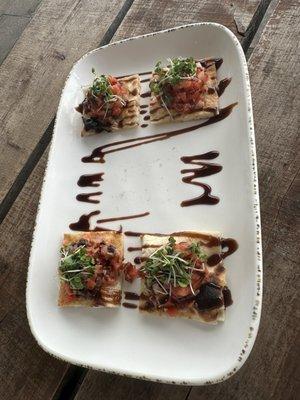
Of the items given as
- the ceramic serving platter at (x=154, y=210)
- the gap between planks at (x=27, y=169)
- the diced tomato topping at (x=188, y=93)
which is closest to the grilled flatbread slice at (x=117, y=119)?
the ceramic serving platter at (x=154, y=210)

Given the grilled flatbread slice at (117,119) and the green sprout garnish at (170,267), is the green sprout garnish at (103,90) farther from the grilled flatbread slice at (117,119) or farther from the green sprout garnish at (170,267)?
the green sprout garnish at (170,267)

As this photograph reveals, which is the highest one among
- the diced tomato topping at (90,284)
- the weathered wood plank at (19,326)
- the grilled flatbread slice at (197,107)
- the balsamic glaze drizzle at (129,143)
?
the grilled flatbread slice at (197,107)

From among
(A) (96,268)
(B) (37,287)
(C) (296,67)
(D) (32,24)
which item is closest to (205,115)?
(C) (296,67)

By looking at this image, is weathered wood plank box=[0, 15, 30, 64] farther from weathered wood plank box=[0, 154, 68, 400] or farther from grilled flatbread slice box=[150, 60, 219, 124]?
grilled flatbread slice box=[150, 60, 219, 124]

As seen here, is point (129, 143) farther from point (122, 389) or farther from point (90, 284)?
point (122, 389)

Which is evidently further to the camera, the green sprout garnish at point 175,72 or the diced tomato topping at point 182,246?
the green sprout garnish at point 175,72

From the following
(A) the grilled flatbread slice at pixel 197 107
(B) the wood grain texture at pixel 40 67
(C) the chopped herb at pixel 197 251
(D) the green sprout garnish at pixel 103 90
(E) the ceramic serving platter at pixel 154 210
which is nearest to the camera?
(E) the ceramic serving platter at pixel 154 210

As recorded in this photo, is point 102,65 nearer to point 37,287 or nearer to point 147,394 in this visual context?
point 37,287

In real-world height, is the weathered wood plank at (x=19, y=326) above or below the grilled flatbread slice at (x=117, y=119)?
below
